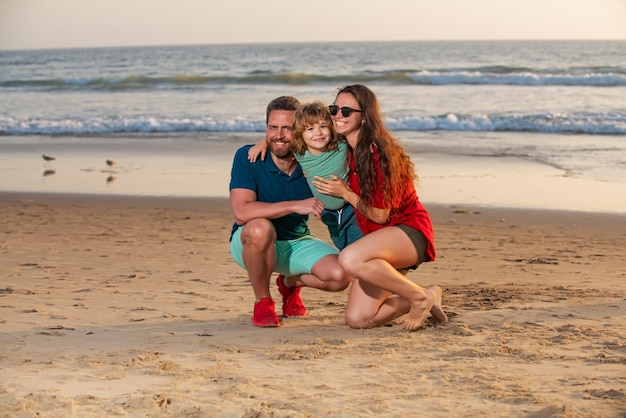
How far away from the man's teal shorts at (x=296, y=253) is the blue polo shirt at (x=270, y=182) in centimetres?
9

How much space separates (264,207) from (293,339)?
78 centimetres

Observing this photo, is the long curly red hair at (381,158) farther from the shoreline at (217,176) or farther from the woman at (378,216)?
the shoreline at (217,176)

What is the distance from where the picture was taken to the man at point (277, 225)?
5.00 m

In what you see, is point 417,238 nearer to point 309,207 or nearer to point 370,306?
point 370,306

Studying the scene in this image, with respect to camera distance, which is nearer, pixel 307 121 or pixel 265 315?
pixel 307 121

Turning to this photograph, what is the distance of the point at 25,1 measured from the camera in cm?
4578

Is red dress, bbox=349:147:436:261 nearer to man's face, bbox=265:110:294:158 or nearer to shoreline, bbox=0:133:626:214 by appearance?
man's face, bbox=265:110:294:158

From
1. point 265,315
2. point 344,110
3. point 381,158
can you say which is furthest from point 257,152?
point 265,315

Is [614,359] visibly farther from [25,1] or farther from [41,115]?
[25,1]

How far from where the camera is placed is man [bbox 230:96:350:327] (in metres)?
5.00

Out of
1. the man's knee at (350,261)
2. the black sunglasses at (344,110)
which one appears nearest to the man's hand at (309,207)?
the man's knee at (350,261)

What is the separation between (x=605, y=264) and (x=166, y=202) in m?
5.24

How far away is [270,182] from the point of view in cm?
518

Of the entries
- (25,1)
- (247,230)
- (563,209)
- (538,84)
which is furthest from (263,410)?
(25,1)
